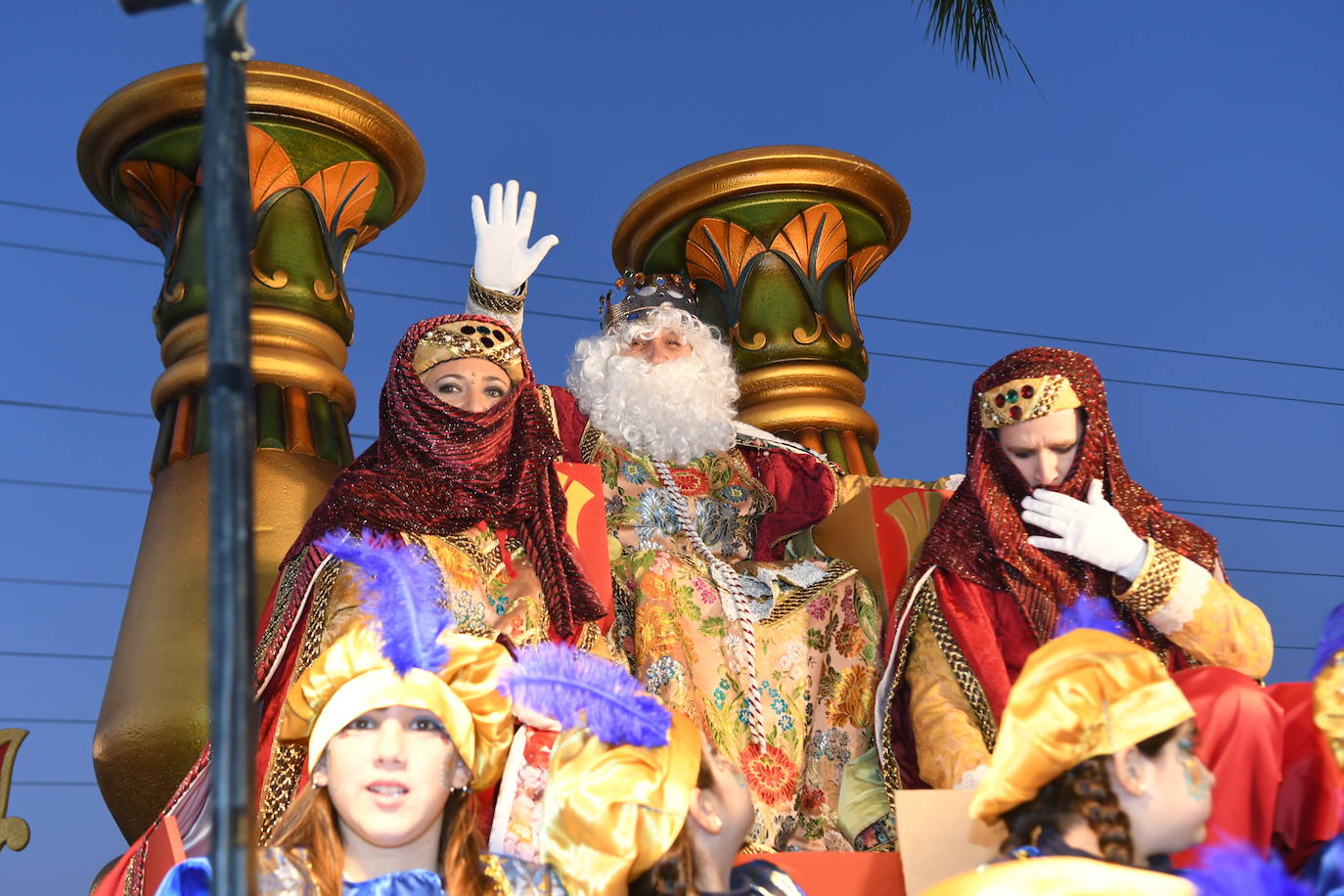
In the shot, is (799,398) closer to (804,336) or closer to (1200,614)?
(804,336)

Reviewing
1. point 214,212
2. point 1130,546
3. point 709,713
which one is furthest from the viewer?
point 709,713

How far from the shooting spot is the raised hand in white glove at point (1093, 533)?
149 inches

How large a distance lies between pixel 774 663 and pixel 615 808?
1.95 metres

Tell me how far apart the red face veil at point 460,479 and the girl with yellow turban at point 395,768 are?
1227 millimetres

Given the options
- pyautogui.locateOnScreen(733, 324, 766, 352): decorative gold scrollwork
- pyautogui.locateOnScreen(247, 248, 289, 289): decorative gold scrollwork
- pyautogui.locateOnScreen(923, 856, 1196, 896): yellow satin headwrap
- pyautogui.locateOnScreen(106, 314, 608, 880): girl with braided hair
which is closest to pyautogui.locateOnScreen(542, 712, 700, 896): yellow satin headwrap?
pyautogui.locateOnScreen(923, 856, 1196, 896): yellow satin headwrap

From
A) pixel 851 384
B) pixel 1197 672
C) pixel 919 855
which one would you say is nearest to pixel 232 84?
pixel 919 855

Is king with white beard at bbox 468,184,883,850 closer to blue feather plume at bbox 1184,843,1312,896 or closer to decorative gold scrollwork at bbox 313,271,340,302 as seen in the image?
decorative gold scrollwork at bbox 313,271,340,302

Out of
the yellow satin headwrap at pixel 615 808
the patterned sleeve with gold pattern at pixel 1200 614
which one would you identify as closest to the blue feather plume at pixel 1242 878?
the yellow satin headwrap at pixel 615 808

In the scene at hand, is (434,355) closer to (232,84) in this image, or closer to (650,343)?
(650,343)

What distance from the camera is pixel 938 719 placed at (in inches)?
143

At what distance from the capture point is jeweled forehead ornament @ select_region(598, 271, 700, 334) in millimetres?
5582

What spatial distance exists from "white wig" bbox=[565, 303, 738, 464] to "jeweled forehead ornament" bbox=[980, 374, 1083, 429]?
135 cm

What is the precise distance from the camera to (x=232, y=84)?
153 centimetres

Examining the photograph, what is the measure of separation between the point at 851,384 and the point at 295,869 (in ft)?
14.8
